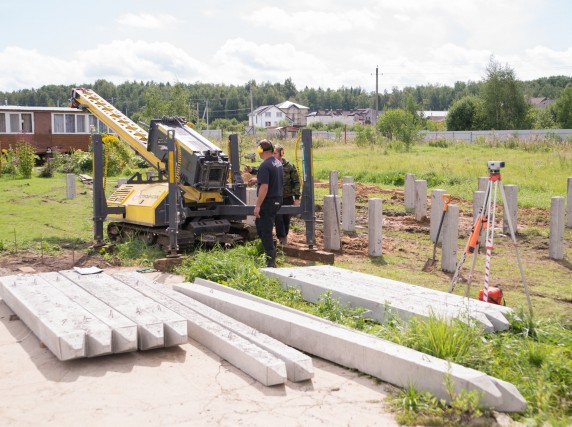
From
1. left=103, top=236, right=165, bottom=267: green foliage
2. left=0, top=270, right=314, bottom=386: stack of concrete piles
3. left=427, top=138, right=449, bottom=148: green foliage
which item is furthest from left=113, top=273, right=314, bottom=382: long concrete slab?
left=427, top=138, right=449, bottom=148: green foliage

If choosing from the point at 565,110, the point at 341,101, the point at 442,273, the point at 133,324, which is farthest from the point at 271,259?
the point at 341,101

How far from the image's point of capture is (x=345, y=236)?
14.1m

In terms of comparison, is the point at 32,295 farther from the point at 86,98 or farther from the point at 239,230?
the point at 86,98

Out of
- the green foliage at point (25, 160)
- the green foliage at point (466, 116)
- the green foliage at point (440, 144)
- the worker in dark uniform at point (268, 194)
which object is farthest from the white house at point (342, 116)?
the worker in dark uniform at point (268, 194)

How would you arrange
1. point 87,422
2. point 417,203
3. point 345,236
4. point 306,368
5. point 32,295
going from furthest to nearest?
point 417,203 → point 345,236 → point 32,295 → point 306,368 → point 87,422

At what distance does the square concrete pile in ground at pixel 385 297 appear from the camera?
6.45 m

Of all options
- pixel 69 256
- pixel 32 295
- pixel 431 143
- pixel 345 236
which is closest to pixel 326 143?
pixel 431 143

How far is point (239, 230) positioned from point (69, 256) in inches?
119

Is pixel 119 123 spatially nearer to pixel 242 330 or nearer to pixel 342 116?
pixel 242 330

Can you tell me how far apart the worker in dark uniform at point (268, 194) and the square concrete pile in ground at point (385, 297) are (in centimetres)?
137

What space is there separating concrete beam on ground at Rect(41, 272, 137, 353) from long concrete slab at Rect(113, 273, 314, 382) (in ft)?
1.95

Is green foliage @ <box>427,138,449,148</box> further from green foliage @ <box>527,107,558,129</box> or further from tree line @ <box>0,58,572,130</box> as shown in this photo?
green foliage @ <box>527,107,558,129</box>

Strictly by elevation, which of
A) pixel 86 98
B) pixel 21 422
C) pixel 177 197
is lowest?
pixel 21 422

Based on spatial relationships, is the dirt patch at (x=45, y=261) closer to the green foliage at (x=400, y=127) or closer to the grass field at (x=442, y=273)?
the grass field at (x=442, y=273)
